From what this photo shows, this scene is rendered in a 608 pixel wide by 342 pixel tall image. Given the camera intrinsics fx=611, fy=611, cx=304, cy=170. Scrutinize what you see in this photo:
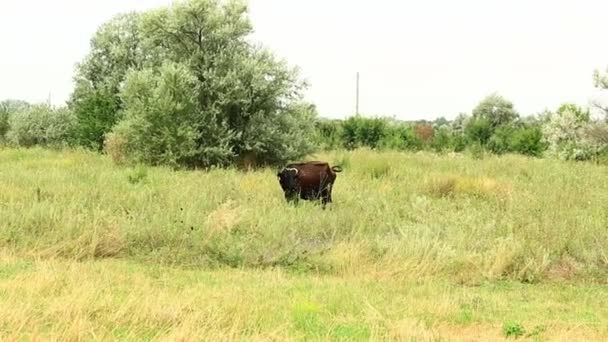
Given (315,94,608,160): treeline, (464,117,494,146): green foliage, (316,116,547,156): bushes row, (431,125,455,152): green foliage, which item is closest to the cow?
(315,94,608,160): treeline

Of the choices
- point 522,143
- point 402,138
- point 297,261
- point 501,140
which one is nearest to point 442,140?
point 501,140

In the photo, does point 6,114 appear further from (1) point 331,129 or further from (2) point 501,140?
(2) point 501,140

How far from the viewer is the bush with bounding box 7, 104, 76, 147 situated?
33344 mm

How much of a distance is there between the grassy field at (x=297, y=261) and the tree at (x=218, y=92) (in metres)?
5.00

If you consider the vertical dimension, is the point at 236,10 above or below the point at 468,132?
above

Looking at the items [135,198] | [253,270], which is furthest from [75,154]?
[253,270]

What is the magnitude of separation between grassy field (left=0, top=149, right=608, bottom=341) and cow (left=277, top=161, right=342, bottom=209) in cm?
38

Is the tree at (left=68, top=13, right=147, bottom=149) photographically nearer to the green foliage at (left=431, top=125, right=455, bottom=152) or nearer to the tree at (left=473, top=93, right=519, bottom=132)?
the green foliage at (left=431, top=125, right=455, bottom=152)

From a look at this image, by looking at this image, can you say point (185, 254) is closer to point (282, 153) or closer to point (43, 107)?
point (282, 153)

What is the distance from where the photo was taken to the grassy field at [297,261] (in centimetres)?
494

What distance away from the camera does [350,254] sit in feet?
25.7

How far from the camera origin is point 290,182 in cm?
1105

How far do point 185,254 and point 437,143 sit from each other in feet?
113

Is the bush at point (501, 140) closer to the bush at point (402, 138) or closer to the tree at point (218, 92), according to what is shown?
the bush at point (402, 138)
